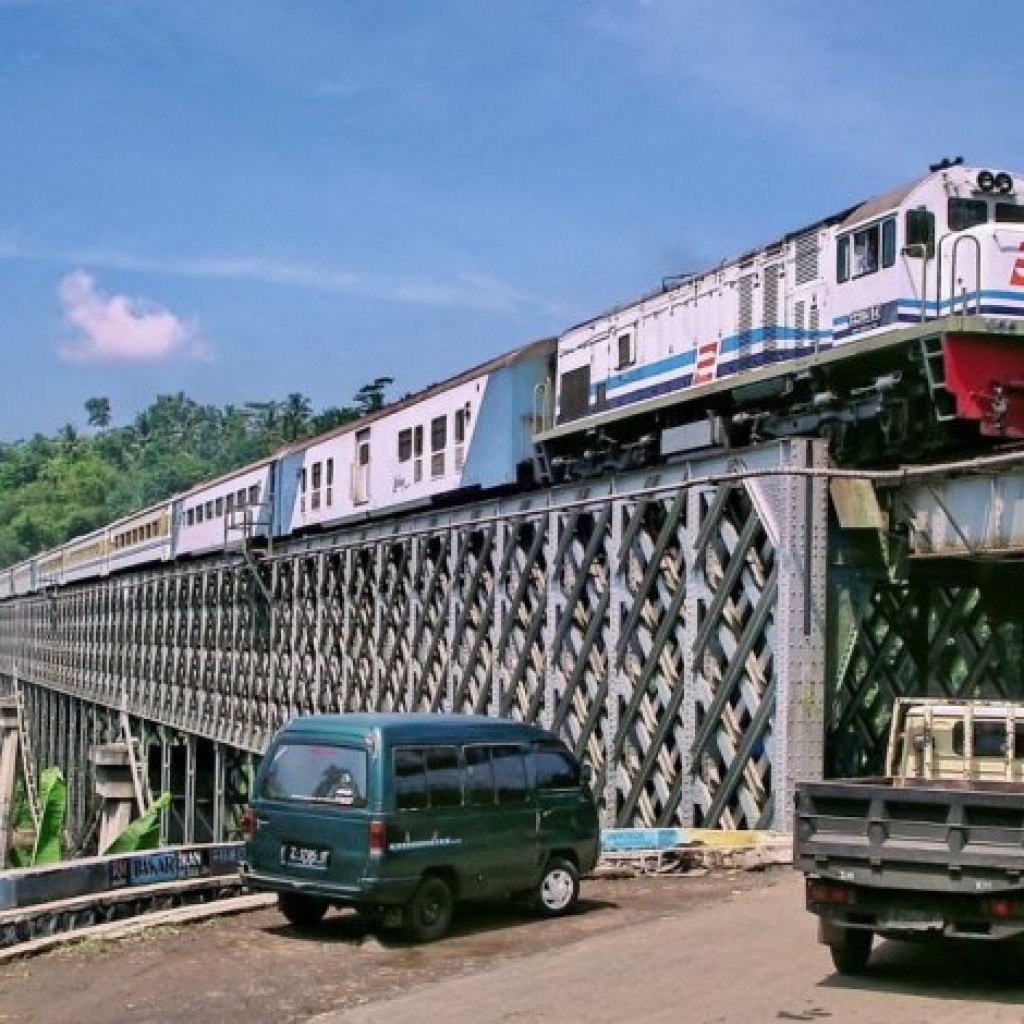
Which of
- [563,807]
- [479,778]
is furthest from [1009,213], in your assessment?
[479,778]

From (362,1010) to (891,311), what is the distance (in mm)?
10024

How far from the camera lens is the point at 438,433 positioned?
25984 millimetres

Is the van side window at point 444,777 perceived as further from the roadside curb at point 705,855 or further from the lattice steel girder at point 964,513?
the lattice steel girder at point 964,513

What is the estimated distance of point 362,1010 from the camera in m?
8.59

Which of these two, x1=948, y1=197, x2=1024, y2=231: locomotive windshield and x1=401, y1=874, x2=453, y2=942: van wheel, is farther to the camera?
x1=948, y1=197, x2=1024, y2=231: locomotive windshield

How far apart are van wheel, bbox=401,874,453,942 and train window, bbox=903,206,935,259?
892 cm

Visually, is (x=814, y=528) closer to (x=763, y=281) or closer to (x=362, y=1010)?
(x=763, y=281)

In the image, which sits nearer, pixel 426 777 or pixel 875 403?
pixel 426 777

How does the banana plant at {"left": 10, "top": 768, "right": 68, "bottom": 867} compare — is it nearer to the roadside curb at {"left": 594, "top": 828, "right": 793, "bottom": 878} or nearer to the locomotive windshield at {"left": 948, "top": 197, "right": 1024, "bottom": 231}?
the roadside curb at {"left": 594, "top": 828, "right": 793, "bottom": 878}

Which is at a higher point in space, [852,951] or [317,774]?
[317,774]

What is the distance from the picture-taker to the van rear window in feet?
34.8

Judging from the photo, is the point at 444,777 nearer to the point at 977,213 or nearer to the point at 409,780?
the point at 409,780

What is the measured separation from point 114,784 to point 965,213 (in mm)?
32222

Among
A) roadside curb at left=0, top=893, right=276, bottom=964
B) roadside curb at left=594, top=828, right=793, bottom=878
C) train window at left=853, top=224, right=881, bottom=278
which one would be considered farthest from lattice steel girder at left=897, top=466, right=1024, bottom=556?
roadside curb at left=0, top=893, right=276, bottom=964
